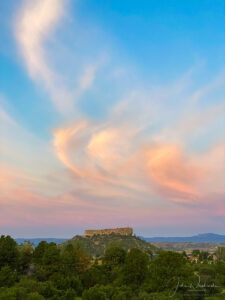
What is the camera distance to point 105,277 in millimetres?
62562

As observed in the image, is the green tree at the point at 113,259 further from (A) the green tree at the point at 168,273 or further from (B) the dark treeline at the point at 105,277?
(A) the green tree at the point at 168,273

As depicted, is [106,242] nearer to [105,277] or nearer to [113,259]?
[113,259]

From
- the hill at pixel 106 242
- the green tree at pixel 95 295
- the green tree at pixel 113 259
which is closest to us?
the green tree at pixel 95 295

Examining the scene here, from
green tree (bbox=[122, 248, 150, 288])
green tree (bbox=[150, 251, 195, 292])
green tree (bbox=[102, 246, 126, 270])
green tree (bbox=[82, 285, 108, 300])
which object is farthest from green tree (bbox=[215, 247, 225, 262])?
green tree (bbox=[82, 285, 108, 300])

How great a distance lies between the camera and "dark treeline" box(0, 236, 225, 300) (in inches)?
1647

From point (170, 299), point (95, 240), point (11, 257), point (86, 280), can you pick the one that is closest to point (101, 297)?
point (170, 299)

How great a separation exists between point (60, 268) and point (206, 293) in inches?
1119

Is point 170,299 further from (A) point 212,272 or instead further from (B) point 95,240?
(B) point 95,240

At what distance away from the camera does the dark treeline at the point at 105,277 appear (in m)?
41.8

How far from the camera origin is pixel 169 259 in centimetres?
4991

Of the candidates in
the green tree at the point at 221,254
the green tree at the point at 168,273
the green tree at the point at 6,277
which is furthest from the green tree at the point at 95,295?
the green tree at the point at 221,254

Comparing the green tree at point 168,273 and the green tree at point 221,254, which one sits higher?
the green tree at point 168,273

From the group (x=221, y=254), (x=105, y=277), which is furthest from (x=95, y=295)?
(x=221, y=254)

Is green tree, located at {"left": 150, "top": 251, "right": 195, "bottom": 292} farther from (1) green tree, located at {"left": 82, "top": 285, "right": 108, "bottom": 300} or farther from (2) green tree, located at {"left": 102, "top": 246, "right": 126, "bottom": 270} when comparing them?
(2) green tree, located at {"left": 102, "top": 246, "right": 126, "bottom": 270}
